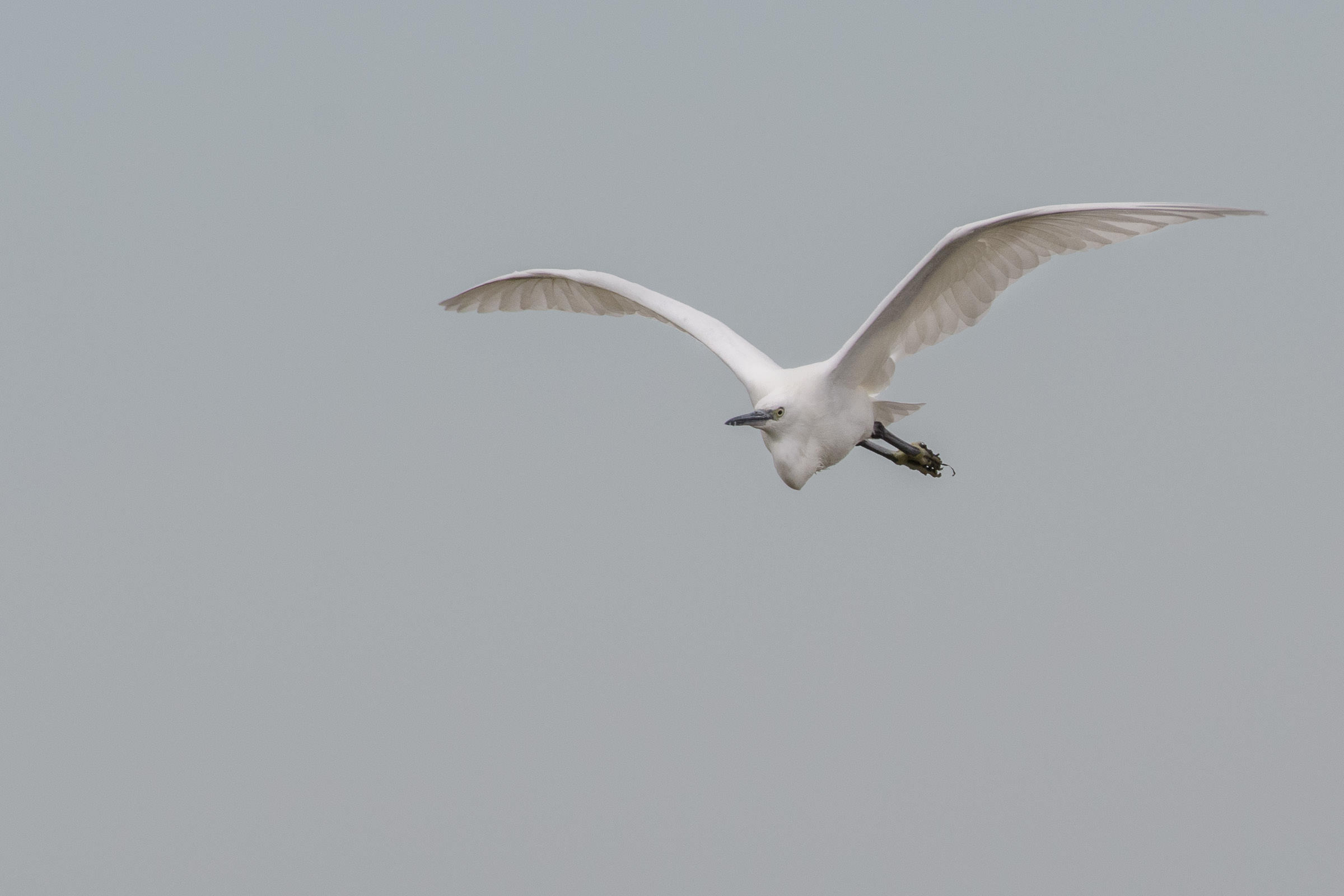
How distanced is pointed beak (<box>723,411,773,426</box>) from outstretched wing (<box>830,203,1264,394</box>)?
68 centimetres

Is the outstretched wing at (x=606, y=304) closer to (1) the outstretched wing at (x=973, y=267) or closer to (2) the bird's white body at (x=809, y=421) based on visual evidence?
(2) the bird's white body at (x=809, y=421)

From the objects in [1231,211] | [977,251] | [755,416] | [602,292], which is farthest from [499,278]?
[1231,211]

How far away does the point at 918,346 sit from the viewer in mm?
14070

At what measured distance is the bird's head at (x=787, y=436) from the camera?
13.7 metres

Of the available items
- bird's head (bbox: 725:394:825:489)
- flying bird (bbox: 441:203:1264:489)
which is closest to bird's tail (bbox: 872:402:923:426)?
flying bird (bbox: 441:203:1264:489)

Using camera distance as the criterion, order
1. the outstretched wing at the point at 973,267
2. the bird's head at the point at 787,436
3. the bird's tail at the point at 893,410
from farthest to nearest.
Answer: the bird's tail at the point at 893,410 < the bird's head at the point at 787,436 < the outstretched wing at the point at 973,267

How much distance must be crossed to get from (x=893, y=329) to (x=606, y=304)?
12.0ft

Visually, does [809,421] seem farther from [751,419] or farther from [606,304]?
[606,304]

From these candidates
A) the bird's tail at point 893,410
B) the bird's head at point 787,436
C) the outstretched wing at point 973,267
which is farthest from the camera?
the bird's tail at point 893,410

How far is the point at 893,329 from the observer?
13.7 metres

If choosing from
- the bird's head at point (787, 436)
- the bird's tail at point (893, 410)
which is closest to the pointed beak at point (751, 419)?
the bird's head at point (787, 436)

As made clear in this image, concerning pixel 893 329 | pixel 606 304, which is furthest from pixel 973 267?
pixel 606 304

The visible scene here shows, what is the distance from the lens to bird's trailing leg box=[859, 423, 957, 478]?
1513 centimetres

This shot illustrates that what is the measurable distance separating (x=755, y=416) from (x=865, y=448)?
6.18 feet
